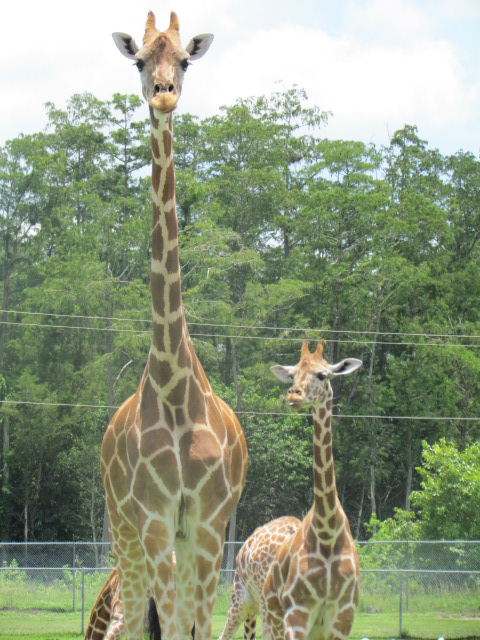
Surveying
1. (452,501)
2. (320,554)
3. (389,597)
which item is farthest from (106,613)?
(452,501)

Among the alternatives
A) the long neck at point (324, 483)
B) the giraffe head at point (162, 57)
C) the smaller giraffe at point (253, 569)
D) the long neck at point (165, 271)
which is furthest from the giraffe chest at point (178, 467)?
the smaller giraffe at point (253, 569)

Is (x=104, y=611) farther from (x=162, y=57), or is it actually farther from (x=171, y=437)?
(x=162, y=57)

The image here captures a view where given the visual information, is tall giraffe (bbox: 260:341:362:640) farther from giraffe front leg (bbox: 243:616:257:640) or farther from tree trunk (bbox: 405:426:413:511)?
tree trunk (bbox: 405:426:413:511)

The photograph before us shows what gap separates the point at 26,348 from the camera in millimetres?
37031

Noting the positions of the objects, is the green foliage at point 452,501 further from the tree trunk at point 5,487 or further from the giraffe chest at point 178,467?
the tree trunk at point 5,487

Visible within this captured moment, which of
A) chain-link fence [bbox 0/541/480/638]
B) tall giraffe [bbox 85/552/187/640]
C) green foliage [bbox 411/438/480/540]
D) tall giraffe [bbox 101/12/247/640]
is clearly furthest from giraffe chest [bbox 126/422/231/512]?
green foliage [bbox 411/438/480/540]

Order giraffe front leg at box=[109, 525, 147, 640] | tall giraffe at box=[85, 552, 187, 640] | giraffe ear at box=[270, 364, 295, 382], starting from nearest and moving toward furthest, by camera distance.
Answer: giraffe front leg at box=[109, 525, 147, 640], giraffe ear at box=[270, 364, 295, 382], tall giraffe at box=[85, 552, 187, 640]

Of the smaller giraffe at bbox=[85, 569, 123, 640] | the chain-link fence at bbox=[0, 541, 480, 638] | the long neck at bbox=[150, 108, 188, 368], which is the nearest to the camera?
the long neck at bbox=[150, 108, 188, 368]

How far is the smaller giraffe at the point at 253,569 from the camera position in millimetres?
10586

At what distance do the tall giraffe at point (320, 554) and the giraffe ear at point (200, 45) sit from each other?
9.73 ft

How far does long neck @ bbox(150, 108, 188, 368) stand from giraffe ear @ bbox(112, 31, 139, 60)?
1.94 ft

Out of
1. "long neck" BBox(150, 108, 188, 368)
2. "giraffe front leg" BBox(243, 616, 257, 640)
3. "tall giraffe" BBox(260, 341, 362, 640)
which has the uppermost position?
"long neck" BBox(150, 108, 188, 368)

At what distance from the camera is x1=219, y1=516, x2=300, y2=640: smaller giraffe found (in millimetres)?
10586

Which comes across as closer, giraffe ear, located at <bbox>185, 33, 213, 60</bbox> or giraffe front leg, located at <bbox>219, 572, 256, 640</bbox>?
giraffe ear, located at <bbox>185, 33, 213, 60</bbox>
